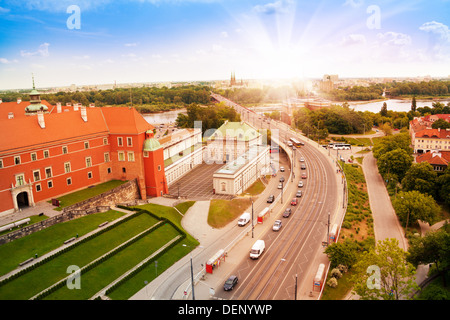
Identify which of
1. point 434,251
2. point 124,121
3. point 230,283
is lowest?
point 230,283

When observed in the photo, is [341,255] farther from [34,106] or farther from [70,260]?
[34,106]

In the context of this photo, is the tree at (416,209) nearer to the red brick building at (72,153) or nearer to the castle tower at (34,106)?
the red brick building at (72,153)

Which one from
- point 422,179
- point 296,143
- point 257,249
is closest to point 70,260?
point 257,249

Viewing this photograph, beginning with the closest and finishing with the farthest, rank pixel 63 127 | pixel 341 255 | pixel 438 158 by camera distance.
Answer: pixel 341 255 → pixel 63 127 → pixel 438 158

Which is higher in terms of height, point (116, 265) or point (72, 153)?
point (72, 153)

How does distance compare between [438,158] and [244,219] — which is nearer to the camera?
[244,219]

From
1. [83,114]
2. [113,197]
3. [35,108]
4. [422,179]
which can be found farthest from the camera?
[35,108]

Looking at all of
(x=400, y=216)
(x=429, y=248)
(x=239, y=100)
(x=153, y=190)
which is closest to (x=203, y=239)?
(x=153, y=190)
